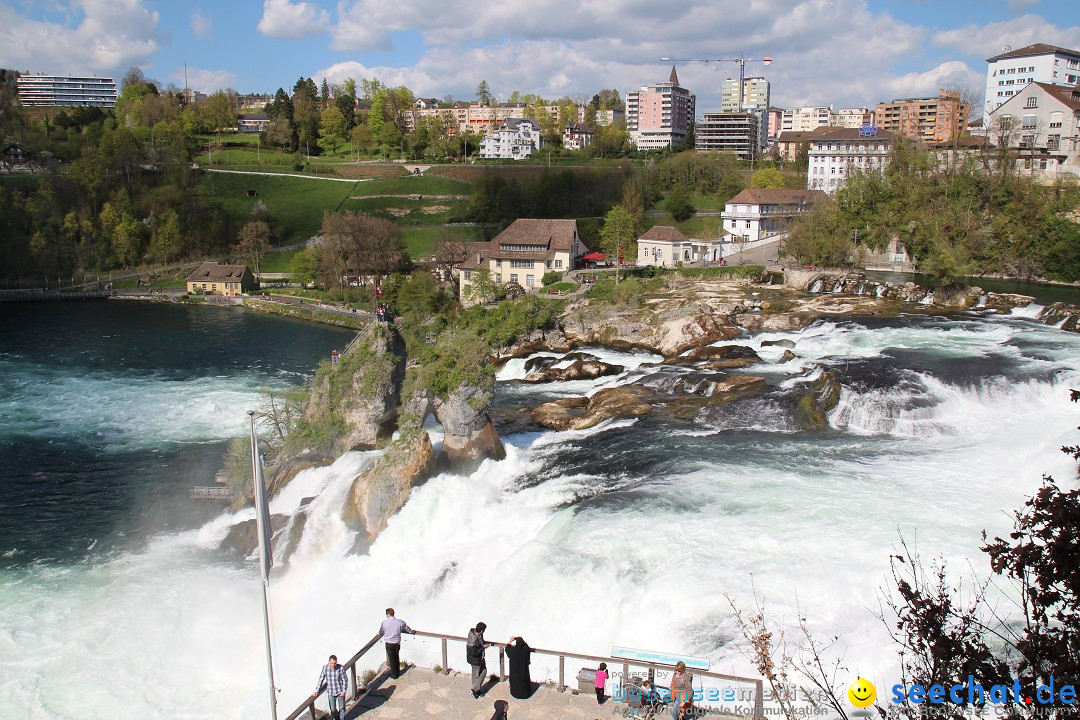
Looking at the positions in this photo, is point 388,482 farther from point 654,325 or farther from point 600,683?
point 654,325

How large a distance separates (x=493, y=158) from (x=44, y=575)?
109054mm

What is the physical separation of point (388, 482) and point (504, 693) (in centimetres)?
1005

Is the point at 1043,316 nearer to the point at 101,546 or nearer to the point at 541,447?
the point at 541,447

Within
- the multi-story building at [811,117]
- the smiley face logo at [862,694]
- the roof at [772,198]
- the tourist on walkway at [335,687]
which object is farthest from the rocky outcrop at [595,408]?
the multi-story building at [811,117]

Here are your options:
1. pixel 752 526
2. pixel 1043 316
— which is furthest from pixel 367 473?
pixel 1043 316

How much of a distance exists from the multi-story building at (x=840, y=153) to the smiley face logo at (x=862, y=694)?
85.9m

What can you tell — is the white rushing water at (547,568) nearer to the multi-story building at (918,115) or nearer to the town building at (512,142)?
the town building at (512,142)

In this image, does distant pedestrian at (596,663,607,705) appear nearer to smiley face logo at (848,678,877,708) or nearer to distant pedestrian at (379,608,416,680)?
distant pedestrian at (379,608,416,680)

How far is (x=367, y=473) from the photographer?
77.3ft

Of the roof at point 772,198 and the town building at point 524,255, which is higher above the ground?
the roof at point 772,198

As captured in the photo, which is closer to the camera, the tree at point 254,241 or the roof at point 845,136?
the tree at point 254,241

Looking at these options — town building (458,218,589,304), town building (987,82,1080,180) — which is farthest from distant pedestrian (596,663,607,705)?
town building (987,82,1080,180)

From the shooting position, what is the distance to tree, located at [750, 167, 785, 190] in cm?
9756

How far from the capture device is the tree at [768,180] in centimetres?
9756
